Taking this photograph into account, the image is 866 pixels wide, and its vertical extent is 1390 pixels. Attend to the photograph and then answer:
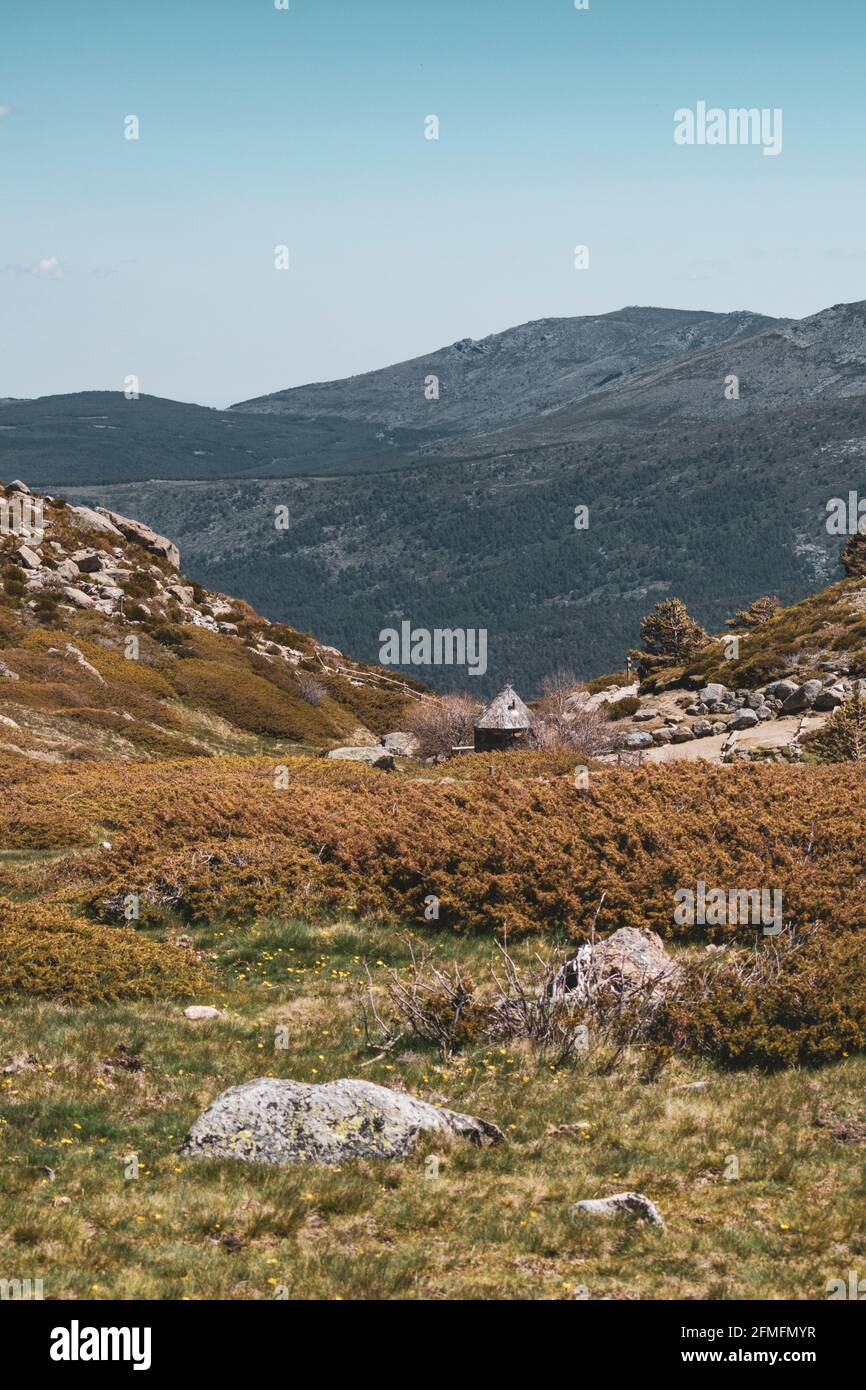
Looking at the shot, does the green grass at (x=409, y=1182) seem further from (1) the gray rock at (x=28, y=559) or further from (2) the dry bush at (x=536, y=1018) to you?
(1) the gray rock at (x=28, y=559)

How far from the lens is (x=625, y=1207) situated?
10.6 meters

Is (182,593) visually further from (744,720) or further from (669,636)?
(744,720)

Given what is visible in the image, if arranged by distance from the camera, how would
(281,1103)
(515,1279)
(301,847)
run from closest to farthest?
(515,1279), (281,1103), (301,847)

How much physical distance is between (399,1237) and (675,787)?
1429 centimetres

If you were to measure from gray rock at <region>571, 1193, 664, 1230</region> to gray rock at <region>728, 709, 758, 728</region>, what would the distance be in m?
35.2

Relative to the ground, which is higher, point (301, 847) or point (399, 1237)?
point (301, 847)

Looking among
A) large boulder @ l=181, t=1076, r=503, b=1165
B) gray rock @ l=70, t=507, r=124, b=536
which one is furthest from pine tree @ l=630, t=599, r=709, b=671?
large boulder @ l=181, t=1076, r=503, b=1165

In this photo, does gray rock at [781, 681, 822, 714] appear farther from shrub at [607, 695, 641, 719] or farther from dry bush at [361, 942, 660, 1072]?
dry bush at [361, 942, 660, 1072]

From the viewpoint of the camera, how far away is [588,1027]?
15.0 m

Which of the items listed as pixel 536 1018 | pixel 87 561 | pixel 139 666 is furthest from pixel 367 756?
pixel 87 561

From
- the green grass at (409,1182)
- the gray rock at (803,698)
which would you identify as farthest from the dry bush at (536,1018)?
the gray rock at (803,698)

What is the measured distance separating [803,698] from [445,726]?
568 inches
